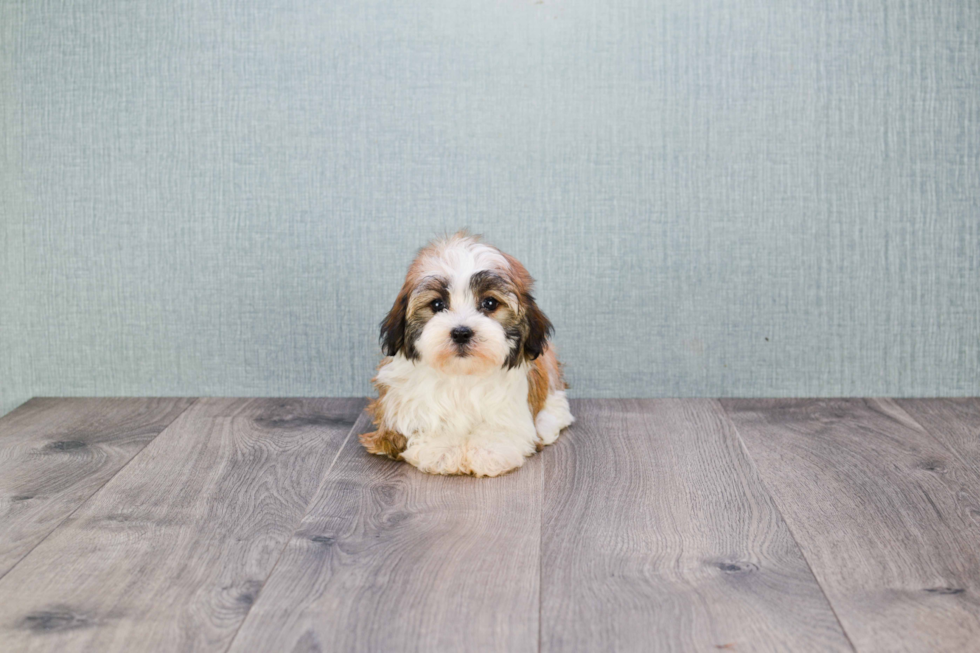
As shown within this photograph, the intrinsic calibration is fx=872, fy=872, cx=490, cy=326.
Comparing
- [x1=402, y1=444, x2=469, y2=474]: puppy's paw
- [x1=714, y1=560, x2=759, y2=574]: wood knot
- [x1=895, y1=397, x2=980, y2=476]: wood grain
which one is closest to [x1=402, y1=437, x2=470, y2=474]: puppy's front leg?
[x1=402, y1=444, x2=469, y2=474]: puppy's paw

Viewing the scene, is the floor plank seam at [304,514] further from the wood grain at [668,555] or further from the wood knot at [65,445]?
the wood knot at [65,445]

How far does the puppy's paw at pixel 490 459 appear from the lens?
2.00m

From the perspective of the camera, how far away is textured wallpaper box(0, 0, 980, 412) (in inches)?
99.7

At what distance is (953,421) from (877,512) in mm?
829

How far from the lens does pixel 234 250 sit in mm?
2658

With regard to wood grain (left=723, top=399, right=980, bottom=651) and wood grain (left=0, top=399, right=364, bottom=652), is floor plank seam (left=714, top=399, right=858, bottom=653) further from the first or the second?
wood grain (left=0, top=399, right=364, bottom=652)

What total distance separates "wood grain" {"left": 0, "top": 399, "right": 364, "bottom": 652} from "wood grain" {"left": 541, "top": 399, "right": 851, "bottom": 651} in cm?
55

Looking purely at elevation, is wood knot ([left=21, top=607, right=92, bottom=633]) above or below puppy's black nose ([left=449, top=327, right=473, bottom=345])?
below

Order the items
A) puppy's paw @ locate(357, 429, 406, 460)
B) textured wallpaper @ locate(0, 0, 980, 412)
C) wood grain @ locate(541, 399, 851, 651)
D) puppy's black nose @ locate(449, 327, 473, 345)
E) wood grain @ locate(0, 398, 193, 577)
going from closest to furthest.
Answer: wood grain @ locate(541, 399, 851, 651) < wood grain @ locate(0, 398, 193, 577) < puppy's black nose @ locate(449, 327, 473, 345) < puppy's paw @ locate(357, 429, 406, 460) < textured wallpaper @ locate(0, 0, 980, 412)

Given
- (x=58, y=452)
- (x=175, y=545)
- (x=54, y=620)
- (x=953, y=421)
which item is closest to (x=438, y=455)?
(x=175, y=545)

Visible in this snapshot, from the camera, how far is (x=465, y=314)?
1.95 m

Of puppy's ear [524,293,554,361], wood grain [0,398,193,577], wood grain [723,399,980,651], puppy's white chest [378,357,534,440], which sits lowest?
wood grain [723,399,980,651]

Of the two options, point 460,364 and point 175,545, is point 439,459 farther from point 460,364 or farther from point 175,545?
point 175,545

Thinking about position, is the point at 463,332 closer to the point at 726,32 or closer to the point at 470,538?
the point at 470,538
